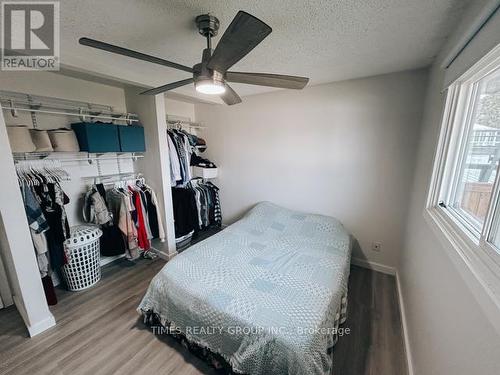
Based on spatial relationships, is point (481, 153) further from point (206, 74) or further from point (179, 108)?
point (179, 108)

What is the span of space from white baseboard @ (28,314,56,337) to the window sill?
276 cm

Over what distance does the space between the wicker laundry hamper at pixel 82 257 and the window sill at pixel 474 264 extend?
112 inches

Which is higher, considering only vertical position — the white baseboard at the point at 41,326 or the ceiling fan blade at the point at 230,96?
the ceiling fan blade at the point at 230,96

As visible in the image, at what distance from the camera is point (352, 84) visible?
2.35 metres

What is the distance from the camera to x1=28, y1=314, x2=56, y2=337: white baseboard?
1.69 metres

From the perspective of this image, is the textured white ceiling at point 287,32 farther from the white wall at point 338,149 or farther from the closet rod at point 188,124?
the closet rod at point 188,124

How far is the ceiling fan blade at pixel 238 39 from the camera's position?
833mm

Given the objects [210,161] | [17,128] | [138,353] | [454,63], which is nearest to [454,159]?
[454,63]

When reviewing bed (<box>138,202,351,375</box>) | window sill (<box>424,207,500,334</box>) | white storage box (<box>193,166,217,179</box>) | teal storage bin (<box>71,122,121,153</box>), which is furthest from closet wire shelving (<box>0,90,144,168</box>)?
window sill (<box>424,207,500,334</box>)

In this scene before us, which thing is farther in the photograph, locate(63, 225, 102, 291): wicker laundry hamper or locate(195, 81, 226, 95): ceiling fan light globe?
locate(63, 225, 102, 291): wicker laundry hamper

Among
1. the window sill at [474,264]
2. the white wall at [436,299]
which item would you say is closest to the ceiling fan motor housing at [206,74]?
the white wall at [436,299]

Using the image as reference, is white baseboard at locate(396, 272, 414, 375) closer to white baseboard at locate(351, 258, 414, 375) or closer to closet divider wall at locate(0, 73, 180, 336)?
white baseboard at locate(351, 258, 414, 375)

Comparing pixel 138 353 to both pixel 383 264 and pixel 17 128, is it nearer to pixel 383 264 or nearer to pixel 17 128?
pixel 17 128

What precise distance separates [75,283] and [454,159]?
350 cm
